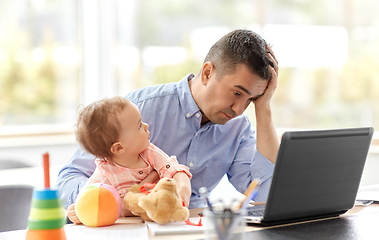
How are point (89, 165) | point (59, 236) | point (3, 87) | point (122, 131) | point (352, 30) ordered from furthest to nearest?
1. point (3, 87)
2. point (352, 30)
3. point (89, 165)
4. point (122, 131)
5. point (59, 236)

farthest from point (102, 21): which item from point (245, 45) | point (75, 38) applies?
point (245, 45)

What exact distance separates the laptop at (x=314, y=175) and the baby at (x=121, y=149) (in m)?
0.29

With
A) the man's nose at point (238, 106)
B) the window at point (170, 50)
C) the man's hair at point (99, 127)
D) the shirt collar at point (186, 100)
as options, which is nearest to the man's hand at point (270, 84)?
the man's nose at point (238, 106)

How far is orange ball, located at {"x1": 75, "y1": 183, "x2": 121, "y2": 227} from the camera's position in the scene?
1.05 m

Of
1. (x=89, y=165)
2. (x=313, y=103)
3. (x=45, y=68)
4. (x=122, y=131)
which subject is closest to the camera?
(x=122, y=131)

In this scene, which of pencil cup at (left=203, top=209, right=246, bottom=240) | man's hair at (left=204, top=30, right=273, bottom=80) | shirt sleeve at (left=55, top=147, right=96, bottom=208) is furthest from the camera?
man's hair at (left=204, top=30, right=273, bottom=80)

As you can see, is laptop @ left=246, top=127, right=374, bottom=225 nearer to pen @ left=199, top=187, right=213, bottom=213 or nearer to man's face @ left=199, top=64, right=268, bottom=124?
pen @ left=199, top=187, right=213, bottom=213

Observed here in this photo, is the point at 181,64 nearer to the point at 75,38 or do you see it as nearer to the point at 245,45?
the point at 75,38

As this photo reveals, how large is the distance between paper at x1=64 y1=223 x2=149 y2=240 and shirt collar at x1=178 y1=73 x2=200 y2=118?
64 cm

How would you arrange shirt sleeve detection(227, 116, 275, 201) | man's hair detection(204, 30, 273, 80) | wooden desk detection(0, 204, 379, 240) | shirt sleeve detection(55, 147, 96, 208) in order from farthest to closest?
shirt sleeve detection(227, 116, 275, 201) < man's hair detection(204, 30, 273, 80) < shirt sleeve detection(55, 147, 96, 208) < wooden desk detection(0, 204, 379, 240)

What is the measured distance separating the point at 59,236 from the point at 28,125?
299 centimetres

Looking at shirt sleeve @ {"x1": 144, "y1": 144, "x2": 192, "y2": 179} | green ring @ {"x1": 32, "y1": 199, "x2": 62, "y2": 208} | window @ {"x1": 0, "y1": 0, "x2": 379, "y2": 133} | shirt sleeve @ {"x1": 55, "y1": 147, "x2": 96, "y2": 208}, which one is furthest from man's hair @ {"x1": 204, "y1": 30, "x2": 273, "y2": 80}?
window @ {"x1": 0, "y1": 0, "x2": 379, "y2": 133}

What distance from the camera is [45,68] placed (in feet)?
12.1

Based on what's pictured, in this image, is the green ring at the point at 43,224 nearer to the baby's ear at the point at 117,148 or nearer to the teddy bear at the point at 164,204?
the teddy bear at the point at 164,204
